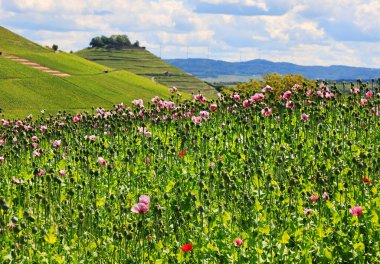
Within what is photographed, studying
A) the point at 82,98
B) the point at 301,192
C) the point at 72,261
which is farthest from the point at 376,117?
the point at 82,98

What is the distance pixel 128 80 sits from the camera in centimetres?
12425

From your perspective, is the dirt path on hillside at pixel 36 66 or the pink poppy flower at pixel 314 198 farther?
the dirt path on hillside at pixel 36 66

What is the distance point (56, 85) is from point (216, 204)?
291 feet

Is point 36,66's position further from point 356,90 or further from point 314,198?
point 314,198

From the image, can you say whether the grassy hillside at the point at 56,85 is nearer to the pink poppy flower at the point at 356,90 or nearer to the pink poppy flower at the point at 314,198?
the pink poppy flower at the point at 356,90

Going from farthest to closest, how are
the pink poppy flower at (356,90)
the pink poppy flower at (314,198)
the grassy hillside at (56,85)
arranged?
the grassy hillside at (56,85) → the pink poppy flower at (356,90) → the pink poppy flower at (314,198)

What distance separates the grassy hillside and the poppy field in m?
49.9

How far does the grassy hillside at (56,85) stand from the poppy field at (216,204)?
49.9 metres

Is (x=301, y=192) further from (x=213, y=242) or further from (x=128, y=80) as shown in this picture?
(x=128, y=80)

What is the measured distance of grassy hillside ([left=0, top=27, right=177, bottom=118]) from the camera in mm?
82562

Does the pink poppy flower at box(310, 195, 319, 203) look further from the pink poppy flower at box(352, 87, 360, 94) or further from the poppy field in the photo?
the pink poppy flower at box(352, 87, 360, 94)

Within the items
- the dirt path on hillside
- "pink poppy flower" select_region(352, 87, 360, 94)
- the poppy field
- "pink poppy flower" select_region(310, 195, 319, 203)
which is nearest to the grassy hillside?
the dirt path on hillside

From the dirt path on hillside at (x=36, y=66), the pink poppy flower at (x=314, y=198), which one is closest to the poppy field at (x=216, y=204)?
the pink poppy flower at (x=314, y=198)

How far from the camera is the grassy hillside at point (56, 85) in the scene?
8256cm
